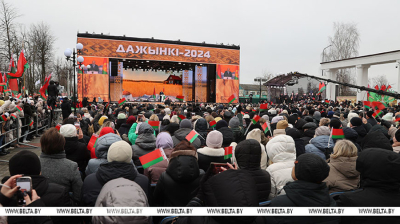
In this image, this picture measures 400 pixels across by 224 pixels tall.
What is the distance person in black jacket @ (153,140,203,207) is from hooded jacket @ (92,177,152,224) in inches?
29.0

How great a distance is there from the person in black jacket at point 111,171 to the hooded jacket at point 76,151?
5.25 ft

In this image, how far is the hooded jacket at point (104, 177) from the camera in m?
2.96

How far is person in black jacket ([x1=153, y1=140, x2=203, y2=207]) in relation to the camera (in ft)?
9.91

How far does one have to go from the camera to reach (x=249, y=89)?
241 ft

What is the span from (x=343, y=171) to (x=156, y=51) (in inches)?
1183

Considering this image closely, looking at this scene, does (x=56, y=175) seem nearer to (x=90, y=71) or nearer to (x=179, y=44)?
(x=90, y=71)

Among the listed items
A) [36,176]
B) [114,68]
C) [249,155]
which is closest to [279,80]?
[114,68]

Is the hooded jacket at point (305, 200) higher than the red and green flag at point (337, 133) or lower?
lower

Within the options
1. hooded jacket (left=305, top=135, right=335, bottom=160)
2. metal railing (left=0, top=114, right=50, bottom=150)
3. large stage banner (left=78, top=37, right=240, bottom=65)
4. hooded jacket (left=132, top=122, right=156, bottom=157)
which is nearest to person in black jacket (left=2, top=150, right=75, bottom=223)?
hooded jacket (left=132, top=122, right=156, bottom=157)

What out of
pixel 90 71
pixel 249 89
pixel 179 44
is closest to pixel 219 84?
pixel 179 44

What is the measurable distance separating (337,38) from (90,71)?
115ft

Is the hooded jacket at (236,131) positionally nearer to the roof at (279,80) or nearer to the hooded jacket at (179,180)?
the hooded jacket at (179,180)

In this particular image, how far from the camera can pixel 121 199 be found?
2.19 meters

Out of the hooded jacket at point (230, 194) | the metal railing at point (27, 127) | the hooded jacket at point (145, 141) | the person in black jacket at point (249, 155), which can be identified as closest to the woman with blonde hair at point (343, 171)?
the person in black jacket at point (249, 155)
